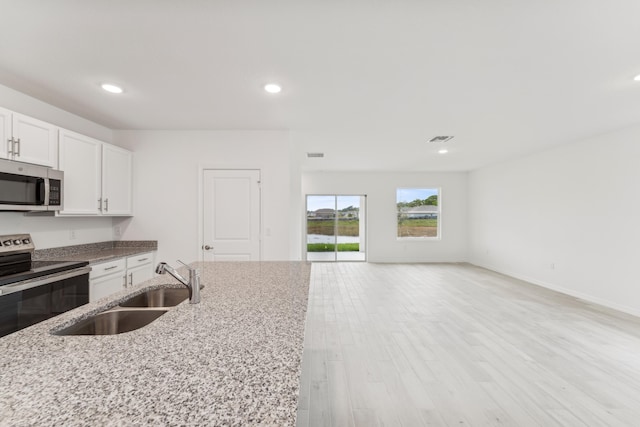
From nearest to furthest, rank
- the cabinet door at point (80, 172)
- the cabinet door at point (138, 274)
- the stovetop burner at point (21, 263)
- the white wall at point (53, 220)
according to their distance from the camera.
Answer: the stovetop burner at point (21, 263)
the white wall at point (53, 220)
the cabinet door at point (80, 172)
the cabinet door at point (138, 274)

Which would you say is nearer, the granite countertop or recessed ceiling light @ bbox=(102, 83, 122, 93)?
the granite countertop

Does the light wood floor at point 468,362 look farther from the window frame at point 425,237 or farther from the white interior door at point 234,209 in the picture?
the window frame at point 425,237

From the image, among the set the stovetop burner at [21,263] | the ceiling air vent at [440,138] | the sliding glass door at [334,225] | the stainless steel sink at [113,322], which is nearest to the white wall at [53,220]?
the stovetop burner at [21,263]

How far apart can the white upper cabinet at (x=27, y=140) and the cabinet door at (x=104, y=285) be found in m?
1.22

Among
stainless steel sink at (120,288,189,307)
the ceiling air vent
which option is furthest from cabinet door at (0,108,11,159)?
the ceiling air vent

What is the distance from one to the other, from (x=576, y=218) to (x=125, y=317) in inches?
241

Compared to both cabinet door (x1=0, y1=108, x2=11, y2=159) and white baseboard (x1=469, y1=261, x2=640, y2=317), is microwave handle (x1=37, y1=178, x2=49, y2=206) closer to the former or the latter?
cabinet door (x1=0, y1=108, x2=11, y2=159)

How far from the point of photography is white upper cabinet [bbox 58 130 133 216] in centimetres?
304

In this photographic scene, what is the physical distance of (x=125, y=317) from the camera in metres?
1.49

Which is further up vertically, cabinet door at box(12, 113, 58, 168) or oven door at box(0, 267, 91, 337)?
cabinet door at box(12, 113, 58, 168)

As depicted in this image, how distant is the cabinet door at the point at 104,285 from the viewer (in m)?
2.89

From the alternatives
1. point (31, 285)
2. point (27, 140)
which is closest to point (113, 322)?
point (31, 285)

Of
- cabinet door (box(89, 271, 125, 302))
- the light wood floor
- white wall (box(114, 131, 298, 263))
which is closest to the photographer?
the light wood floor

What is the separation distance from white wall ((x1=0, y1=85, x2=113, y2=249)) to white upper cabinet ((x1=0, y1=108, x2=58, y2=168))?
380mm
